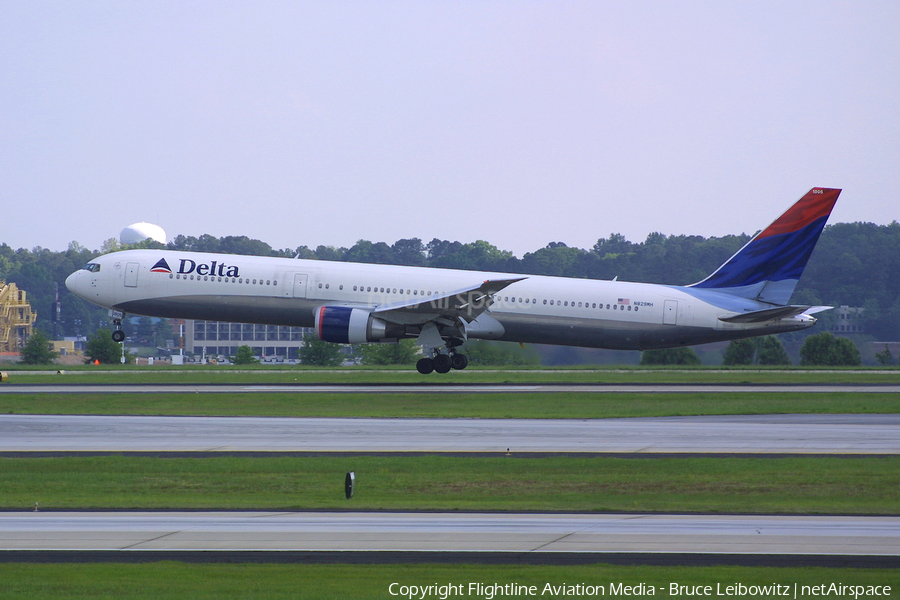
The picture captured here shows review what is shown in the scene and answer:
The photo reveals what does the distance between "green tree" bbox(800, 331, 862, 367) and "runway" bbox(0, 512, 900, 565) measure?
131ft

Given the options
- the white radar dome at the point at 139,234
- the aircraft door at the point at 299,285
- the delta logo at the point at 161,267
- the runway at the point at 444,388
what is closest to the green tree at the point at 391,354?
the aircraft door at the point at 299,285

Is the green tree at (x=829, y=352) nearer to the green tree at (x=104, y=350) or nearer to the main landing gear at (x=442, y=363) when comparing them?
the main landing gear at (x=442, y=363)

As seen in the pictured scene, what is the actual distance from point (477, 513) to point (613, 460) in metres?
5.56

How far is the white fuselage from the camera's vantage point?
36.8 meters

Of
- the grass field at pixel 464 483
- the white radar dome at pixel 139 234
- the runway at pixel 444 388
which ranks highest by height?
the white radar dome at pixel 139 234

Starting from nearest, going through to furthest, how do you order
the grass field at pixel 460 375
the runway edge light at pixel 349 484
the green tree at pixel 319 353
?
the runway edge light at pixel 349 484
the grass field at pixel 460 375
the green tree at pixel 319 353

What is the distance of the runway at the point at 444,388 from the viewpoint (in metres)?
32.2

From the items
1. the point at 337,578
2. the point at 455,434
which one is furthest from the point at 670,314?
the point at 337,578

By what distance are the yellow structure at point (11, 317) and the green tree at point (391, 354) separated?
38.4 m

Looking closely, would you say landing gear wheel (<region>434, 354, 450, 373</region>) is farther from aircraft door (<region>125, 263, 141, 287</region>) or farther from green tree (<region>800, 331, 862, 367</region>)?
green tree (<region>800, 331, 862, 367</region>)

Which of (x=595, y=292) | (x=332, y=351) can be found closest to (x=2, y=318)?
(x=332, y=351)

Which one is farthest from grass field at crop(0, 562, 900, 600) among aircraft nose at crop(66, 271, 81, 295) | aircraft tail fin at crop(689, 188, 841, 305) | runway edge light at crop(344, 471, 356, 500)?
aircraft nose at crop(66, 271, 81, 295)

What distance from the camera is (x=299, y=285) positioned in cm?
3669

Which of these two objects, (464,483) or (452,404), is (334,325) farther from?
(464,483)
